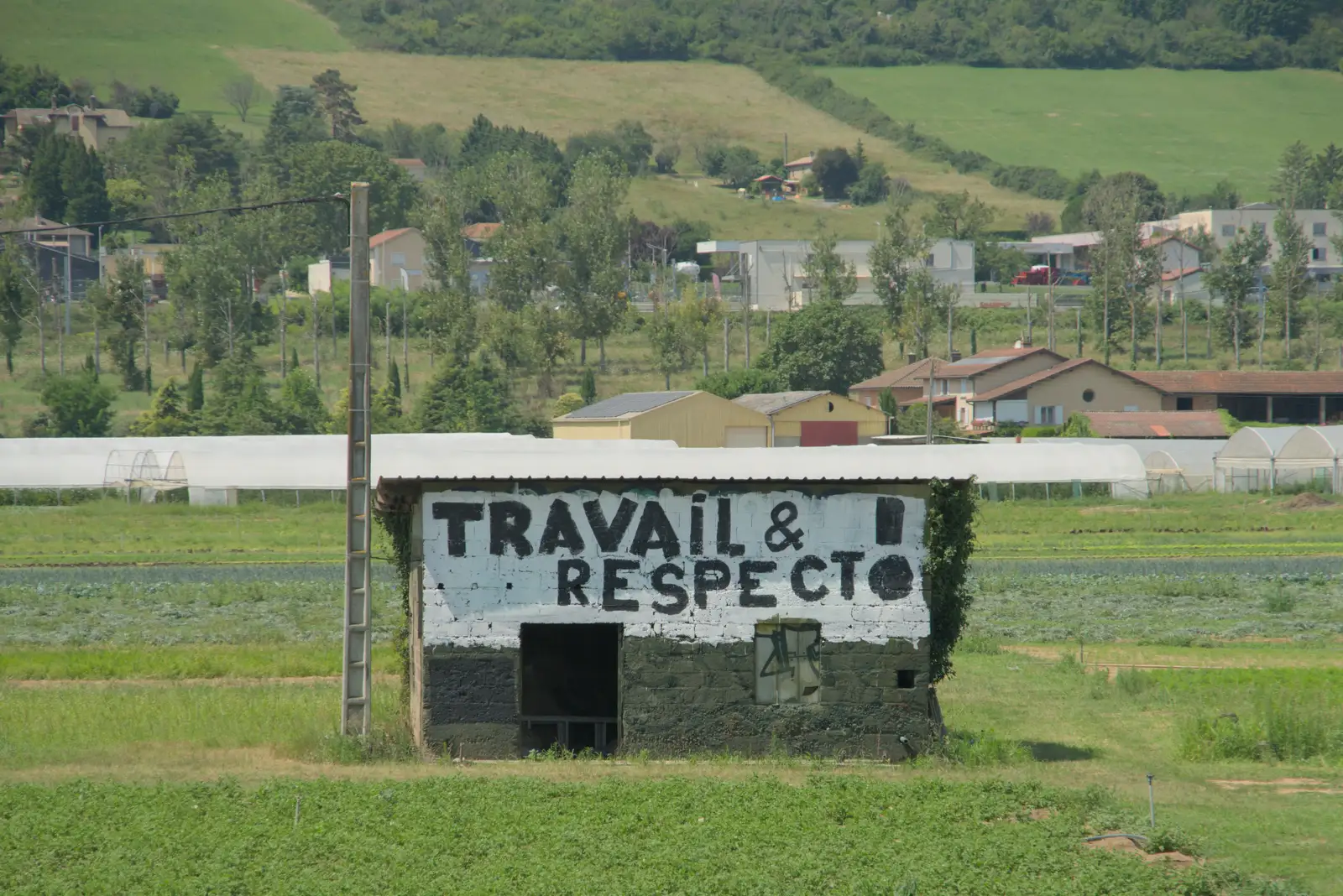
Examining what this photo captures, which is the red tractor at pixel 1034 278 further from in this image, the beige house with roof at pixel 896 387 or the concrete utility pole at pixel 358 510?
the concrete utility pole at pixel 358 510

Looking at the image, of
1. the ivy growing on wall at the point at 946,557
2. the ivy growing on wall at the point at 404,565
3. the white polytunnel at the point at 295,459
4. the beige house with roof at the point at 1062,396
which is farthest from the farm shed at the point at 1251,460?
the ivy growing on wall at the point at 404,565

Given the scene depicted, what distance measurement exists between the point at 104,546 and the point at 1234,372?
72.8 metres

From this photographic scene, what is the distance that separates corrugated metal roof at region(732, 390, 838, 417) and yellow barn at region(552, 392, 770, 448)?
2326mm

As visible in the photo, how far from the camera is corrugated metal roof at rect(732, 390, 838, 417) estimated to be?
89625 millimetres

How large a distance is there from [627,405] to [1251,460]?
3162 cm

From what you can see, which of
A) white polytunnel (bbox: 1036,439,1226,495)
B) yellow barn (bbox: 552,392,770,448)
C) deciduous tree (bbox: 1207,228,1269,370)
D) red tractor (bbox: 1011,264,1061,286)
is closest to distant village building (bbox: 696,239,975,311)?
red tractor (bbox: 1011,264,1061,286)

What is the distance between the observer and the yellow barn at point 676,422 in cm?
8256

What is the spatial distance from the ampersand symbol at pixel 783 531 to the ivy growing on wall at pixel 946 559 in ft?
6.13

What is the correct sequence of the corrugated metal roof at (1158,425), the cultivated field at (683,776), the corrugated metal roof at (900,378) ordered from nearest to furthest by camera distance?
1. the cultivated field at (683,776)
2. the corrugated metal roof at (1158,425)
3. the corrugated metal roof at (900,378)

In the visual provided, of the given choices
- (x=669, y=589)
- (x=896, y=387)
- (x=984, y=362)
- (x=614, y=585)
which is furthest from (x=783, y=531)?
(x=896, y=387)

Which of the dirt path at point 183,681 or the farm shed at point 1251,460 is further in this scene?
the farm shed at point 1251,460

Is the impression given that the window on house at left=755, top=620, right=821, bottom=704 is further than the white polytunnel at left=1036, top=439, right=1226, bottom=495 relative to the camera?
No

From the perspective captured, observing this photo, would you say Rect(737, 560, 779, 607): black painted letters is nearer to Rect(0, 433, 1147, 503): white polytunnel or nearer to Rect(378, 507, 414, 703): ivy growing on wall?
Rect(378, 507, 414, 703): ivy growing on wall

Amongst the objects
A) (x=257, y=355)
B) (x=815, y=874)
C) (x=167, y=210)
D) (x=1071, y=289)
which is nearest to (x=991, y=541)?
(x=815, y=874)
